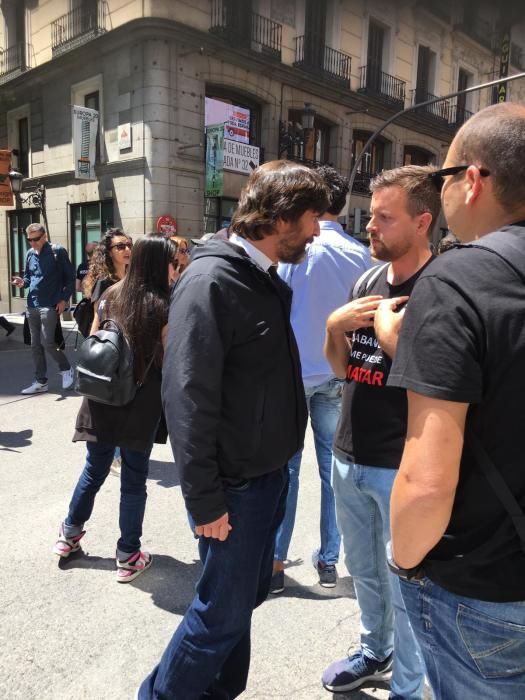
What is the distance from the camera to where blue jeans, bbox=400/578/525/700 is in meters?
1.11

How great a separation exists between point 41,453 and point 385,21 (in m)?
20.6

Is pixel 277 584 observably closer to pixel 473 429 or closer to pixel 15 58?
pixel 473 429

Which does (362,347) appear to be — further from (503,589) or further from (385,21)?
(385,21)

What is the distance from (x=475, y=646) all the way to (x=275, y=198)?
1.41m

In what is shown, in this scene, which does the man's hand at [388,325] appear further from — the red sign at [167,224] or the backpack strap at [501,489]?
the red sign at [167,224]

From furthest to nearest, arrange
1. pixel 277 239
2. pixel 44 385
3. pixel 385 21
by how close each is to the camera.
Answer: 1. pixel 385 21
2. pixel 44 385
3. pixel 277 239

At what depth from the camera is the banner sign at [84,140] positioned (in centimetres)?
1481

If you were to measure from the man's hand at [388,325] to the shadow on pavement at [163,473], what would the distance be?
9.70 feet

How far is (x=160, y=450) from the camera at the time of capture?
4984 millimetres

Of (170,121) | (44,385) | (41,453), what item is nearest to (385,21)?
(170,121)

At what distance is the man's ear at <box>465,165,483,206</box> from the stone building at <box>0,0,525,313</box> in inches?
544

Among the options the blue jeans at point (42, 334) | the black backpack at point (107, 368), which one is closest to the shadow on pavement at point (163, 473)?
the black backpack at point (107, 368)

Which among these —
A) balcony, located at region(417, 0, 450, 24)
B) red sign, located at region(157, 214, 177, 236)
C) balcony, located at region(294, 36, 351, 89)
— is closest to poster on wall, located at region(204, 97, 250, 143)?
balcony, located at region(294, 36, 351, 89)

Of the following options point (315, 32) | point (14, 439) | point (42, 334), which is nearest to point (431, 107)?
point (315, 32)
